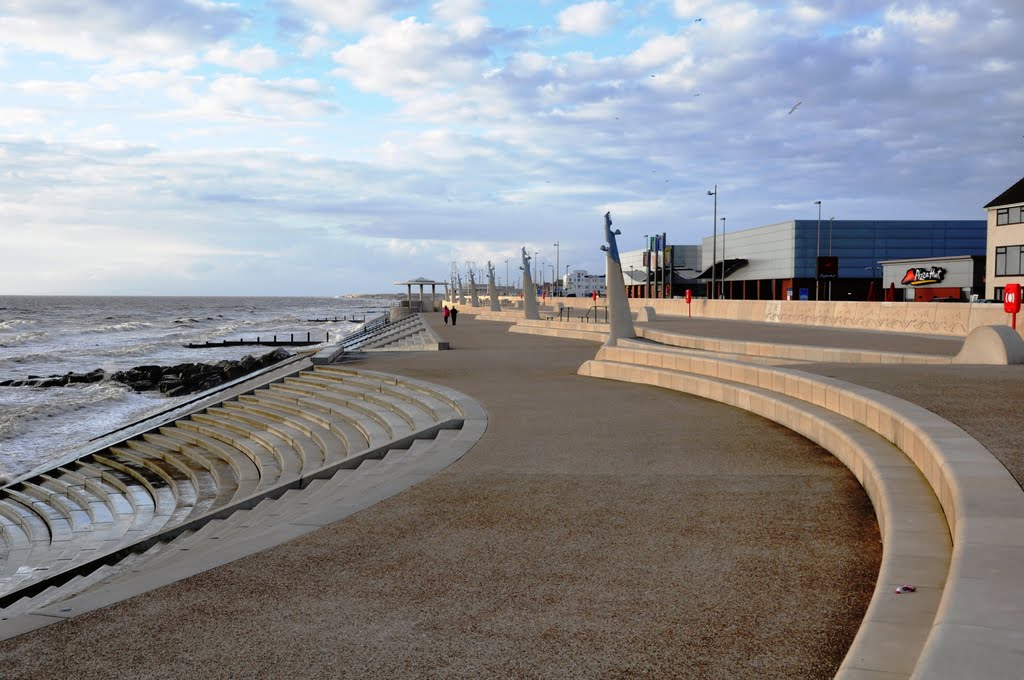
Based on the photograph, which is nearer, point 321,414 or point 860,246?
point 321,414

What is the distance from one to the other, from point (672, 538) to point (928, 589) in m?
1.94

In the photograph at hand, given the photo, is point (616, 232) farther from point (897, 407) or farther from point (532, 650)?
point (532, 650)

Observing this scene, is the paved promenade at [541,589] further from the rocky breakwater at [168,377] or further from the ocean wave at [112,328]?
the ocean wave at [112,328]

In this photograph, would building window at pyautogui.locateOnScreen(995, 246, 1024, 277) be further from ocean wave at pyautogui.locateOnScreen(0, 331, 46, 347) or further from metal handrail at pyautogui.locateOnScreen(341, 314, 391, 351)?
ocean wave at pyautogui.locateOnScreen(0, 331, 46, 347)

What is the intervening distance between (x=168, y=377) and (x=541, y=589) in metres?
39.4

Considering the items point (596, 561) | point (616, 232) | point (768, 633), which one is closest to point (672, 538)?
point (596, 561)

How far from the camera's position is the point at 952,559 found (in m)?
4.64

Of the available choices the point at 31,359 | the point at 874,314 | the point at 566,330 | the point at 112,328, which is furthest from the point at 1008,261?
the point at 112,328

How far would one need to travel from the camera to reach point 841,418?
10.1 metres

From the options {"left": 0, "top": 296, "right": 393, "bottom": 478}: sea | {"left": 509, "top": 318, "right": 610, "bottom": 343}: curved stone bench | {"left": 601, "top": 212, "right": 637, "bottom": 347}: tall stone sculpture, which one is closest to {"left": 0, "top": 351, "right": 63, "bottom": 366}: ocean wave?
{"left": 0, "top": 296, "right": 393, "bottom": 478}: sea

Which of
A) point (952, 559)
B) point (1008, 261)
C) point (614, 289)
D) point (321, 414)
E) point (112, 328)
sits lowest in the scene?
point (112, 328)

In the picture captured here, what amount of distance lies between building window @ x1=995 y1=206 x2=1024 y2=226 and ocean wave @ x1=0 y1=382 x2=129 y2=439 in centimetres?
4637

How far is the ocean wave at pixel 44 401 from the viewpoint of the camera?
2778 centimetres

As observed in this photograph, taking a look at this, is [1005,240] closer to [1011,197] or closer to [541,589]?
[1011,197]
